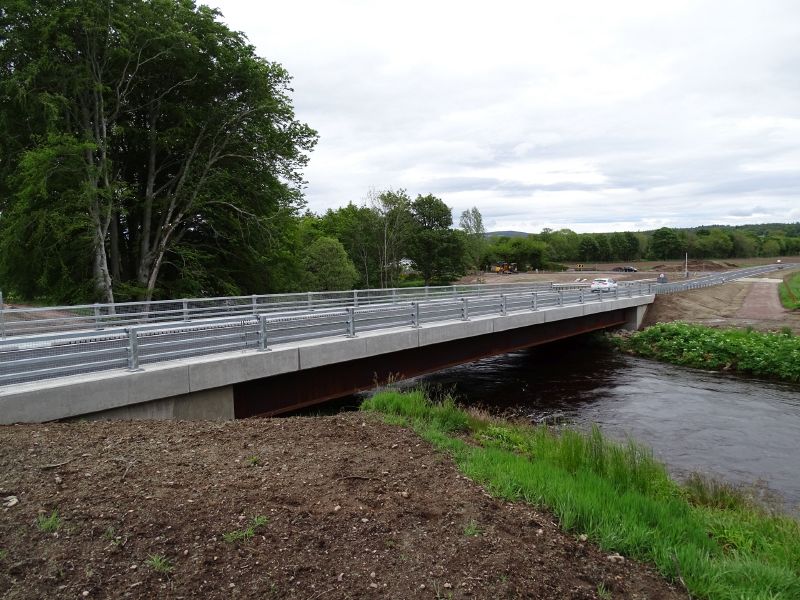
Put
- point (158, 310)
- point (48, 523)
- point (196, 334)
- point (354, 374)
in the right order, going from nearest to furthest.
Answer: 1. point (48, 523)
2. point (196, 334)
3. point (354, 374)
4. point (158, 310)

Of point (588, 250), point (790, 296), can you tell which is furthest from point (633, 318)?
point (588, 250)

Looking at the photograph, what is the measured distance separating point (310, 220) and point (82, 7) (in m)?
43.2

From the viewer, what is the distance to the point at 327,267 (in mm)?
39312

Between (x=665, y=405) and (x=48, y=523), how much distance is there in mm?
16426

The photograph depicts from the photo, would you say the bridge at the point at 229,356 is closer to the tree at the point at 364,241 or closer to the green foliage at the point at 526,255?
the tree at the point at 364,241

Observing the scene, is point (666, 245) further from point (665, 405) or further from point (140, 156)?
point (140, 156)

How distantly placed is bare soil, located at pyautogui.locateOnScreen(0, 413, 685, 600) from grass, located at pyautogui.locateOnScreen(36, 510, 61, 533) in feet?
0.13

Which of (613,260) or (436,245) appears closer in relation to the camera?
(436,245)

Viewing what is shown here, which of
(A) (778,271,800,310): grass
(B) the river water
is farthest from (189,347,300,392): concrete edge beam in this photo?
(A) (778,271,800,310): grass

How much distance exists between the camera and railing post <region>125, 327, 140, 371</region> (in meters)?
8.31

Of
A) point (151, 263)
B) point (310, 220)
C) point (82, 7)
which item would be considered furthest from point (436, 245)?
point (82, 7)

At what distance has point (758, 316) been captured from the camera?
3134 cm

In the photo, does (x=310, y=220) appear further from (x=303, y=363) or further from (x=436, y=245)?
(x=303, y=363)

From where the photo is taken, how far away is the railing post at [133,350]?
8309 millimetres
